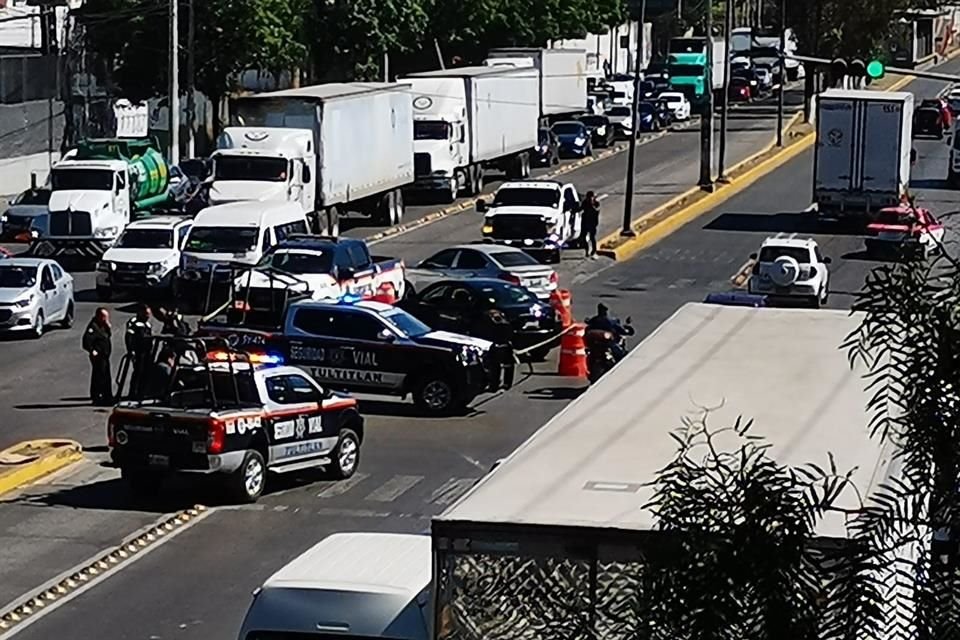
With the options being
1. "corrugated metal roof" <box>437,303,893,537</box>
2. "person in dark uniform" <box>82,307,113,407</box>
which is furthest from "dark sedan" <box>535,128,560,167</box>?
"corrugated metal roof" <box>437,303,893,537</box>

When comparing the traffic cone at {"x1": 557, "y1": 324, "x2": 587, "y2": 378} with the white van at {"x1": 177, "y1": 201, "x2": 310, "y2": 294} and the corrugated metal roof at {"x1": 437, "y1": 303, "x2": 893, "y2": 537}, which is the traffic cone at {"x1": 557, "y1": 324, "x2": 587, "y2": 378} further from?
the corrugated metal roof at {"x1": 437, "y1": 303, "x2": 893, "y2": 537}

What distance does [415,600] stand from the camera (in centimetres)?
1133

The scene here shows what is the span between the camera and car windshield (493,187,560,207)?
155ft

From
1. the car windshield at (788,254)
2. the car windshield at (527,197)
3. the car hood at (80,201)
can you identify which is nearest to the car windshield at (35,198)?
the car hood at (80,201)

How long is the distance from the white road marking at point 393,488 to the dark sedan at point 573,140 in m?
46.8

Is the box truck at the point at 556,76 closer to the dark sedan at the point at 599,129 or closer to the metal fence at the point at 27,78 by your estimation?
the dark sedan at the point at 599,129

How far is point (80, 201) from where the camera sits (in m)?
43.6

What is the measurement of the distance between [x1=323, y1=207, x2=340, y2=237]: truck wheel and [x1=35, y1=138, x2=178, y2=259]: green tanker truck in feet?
13.9

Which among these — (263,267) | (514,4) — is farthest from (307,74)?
(263,267)

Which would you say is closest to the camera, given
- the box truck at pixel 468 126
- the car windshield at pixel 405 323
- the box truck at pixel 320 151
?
the car windshield at pixel 405 323

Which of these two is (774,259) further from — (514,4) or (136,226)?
(514,4)

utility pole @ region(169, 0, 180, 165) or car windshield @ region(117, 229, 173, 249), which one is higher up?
utility pole @ region(169, 0, 180, 165)

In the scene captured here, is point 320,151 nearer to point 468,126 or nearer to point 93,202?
point 93,202

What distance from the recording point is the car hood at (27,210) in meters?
48.2
